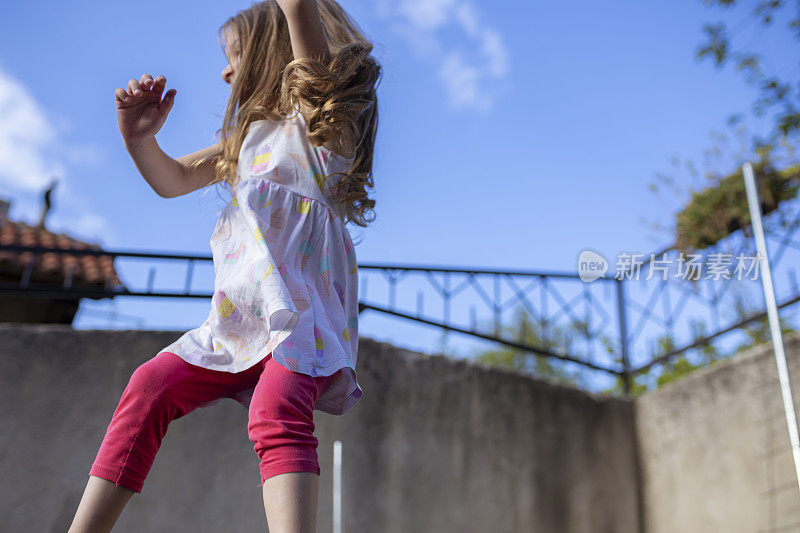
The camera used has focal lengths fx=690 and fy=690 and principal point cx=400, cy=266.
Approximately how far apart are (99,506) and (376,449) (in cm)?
201

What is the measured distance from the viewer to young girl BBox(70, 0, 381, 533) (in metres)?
1.06

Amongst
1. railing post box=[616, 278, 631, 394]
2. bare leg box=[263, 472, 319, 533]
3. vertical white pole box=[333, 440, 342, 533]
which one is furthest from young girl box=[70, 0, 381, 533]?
railing post box=[616, 278, 631, 394]

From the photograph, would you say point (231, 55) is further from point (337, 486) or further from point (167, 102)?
point (337, 486)

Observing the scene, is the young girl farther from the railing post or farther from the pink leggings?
the railing post

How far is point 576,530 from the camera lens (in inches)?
136

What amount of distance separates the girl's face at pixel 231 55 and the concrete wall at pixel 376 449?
151 cm

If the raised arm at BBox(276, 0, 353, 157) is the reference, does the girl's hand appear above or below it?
below

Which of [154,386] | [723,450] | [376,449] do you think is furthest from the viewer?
[723,450]

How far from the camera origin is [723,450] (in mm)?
3307

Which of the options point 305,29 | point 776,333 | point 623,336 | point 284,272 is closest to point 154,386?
point 284,272

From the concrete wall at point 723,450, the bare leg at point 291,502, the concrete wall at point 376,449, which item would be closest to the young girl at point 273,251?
the bare leg at point 291,502

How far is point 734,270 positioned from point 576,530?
1713 millimetres

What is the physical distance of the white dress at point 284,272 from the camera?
3.74 ft

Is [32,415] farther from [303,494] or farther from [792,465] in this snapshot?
[792,465]
